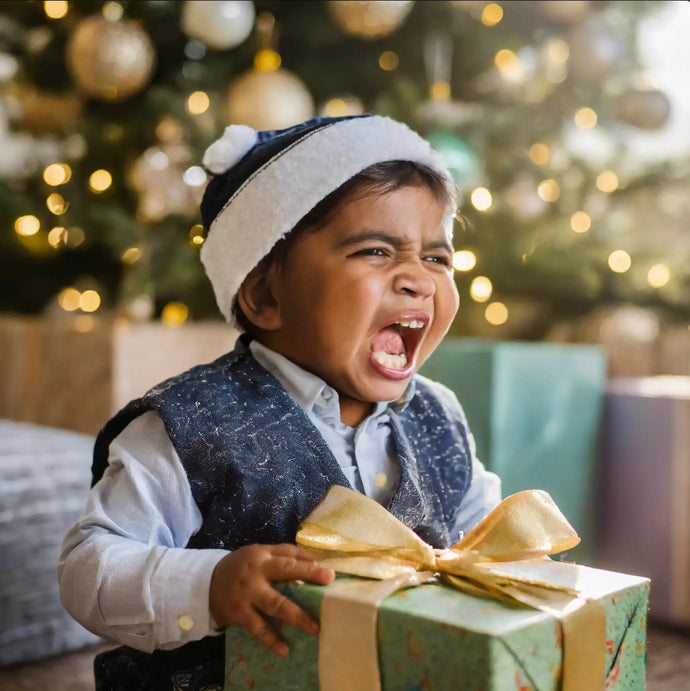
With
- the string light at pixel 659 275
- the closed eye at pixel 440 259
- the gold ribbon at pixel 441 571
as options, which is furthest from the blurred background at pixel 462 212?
the gold ribbon at pixel 441 571

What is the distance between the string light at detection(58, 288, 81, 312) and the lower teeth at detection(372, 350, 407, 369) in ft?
4.59

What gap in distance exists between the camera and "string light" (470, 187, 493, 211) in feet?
5.09

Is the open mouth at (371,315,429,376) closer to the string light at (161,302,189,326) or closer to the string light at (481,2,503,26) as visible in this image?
the string light at (161,302,189,326)

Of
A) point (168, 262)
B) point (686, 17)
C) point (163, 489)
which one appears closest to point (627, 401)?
point (686, 17)

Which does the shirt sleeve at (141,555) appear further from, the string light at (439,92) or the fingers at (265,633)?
the string light at (439,92)

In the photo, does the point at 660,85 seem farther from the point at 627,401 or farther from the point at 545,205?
the point at 627,401

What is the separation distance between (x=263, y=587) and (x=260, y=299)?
315mm

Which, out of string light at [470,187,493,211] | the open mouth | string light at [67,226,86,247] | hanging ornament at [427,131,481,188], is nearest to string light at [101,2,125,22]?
string light at [67,226,86,247]

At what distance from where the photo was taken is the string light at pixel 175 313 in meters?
1.82

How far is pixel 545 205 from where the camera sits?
1823 millimetres

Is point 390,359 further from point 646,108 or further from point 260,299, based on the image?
point 646,108

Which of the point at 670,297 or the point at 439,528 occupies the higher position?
the point at 670,297

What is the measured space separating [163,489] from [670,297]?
1.49 m

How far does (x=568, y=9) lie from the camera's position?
1734 mm
